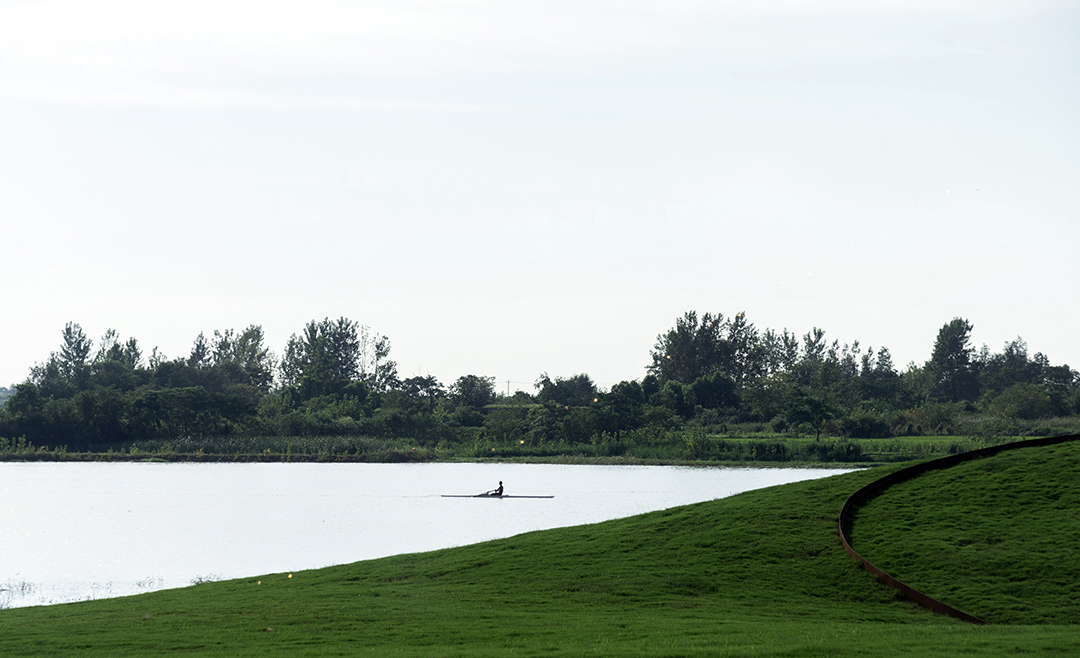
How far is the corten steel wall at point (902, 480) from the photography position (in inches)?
775

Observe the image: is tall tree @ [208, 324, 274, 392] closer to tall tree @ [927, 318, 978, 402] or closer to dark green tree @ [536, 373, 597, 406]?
dark green tree @ [536, 373, 597, 406]

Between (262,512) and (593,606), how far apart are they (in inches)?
1406

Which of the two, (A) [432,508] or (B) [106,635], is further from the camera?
(A) [432,508]

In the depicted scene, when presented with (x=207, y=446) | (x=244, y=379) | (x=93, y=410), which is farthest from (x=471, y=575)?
(x=244, y=379)

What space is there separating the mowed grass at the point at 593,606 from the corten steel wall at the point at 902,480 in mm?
283

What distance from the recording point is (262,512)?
2030 inches

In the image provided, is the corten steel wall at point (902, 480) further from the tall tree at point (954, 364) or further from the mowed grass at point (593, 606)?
the tall tree at point (954, 364)

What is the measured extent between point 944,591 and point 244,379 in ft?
471

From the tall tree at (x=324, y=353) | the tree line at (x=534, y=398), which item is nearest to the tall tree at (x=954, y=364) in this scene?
the tree line at (x=534, y=398)

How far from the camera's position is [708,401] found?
117 metres

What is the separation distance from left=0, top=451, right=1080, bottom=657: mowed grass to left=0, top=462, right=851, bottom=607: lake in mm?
9871

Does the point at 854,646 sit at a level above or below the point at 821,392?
below

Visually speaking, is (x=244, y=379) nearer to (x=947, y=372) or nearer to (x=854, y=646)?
(x=947, y=372)

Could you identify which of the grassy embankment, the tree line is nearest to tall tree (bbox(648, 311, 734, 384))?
the tree line
